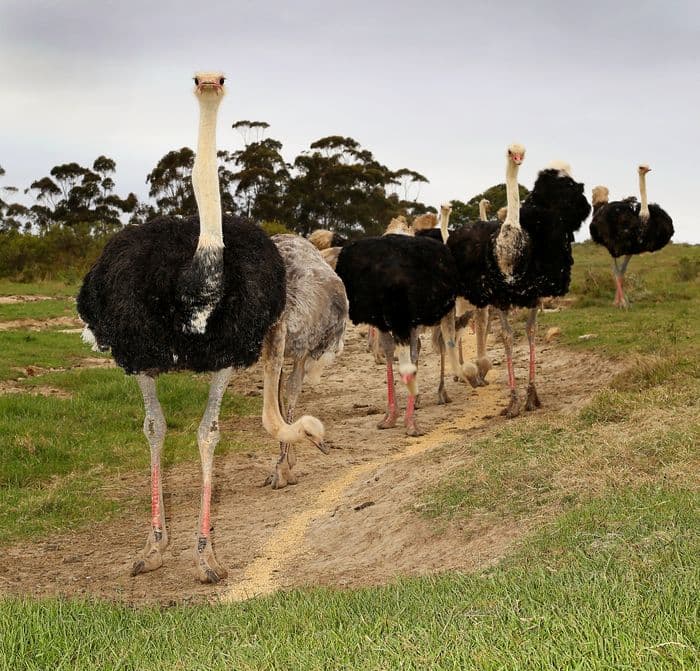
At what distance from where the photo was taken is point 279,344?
271 inches

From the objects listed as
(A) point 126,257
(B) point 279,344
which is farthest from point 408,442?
(A) point 126,257

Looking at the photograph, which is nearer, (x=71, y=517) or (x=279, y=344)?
(x=279, y=344)

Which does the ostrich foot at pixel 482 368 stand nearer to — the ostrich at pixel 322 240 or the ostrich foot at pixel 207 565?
the ostrich at pixel 322 240

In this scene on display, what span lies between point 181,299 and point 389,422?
16.6ft

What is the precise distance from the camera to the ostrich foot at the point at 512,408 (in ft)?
33.1

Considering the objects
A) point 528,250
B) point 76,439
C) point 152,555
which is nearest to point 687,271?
point 528,250

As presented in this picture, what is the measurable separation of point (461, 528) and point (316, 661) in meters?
2.63

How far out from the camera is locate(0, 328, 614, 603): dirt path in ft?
18.4

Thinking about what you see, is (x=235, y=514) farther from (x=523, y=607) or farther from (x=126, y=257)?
(x=523, y=607)

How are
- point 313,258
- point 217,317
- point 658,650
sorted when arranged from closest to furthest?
point 658,650, point 217,317, point 313,258

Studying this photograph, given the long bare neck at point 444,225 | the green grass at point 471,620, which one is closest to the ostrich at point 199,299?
the green grass at point 471,620

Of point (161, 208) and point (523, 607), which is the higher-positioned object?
point (161, 208)

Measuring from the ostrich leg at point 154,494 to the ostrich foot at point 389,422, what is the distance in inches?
164

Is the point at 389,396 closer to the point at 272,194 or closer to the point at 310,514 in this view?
the point at 310,514
